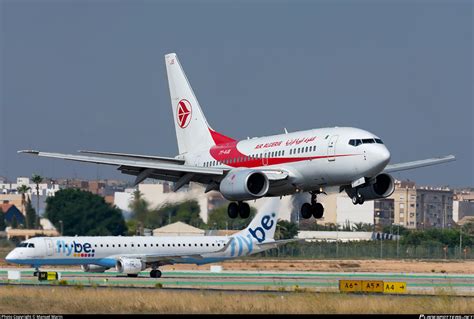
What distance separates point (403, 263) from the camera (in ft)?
452

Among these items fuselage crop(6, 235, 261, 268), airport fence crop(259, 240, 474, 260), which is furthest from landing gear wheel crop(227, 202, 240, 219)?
airport fence crop(259, 240, 474, 260)

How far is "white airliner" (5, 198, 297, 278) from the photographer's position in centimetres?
10800

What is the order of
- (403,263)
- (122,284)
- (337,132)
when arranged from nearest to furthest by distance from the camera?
(337,132) → (122,284) → (403,263)

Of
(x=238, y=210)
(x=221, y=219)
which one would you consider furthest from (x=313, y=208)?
(x=221, y=219)

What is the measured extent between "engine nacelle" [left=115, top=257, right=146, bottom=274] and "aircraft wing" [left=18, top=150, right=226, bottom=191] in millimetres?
33284

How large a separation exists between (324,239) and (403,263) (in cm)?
1961

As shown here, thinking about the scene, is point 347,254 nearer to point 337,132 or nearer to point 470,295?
point 470,295

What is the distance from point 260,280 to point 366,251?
132 ft

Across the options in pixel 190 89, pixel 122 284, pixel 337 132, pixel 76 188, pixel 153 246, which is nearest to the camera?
pixel 337 132

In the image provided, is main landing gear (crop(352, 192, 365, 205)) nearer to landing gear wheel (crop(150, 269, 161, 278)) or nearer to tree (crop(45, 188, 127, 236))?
landing gear wheel (crop(150, 269, 161, 278))

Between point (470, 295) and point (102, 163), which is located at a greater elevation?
point (102, 163)

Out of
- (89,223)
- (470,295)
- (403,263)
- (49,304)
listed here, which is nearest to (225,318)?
(49,304)

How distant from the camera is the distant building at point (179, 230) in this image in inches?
4986

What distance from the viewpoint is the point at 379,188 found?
225 feet
